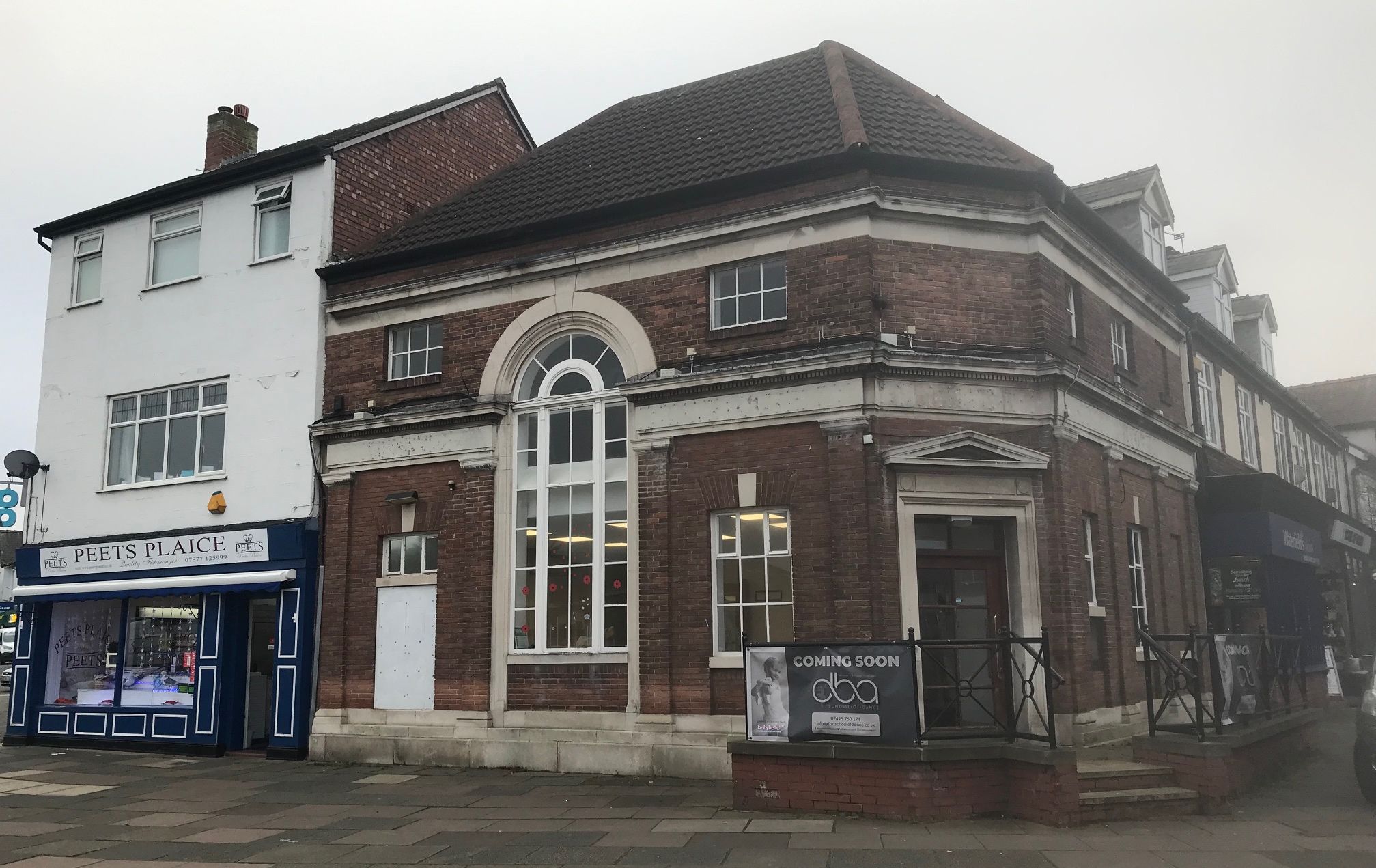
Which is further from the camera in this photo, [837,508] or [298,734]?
[298,734]

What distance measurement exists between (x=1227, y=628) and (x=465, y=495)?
1406cm

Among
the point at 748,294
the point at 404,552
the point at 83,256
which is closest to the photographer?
the point at 748,294

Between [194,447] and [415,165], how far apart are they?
6.31m

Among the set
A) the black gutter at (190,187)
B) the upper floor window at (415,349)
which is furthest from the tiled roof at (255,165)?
the upper floor window at (415,349)

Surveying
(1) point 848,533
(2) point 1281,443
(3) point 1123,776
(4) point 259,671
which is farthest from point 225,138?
(2) point 1281,443

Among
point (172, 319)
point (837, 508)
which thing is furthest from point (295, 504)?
point (837, 508)

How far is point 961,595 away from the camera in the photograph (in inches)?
509

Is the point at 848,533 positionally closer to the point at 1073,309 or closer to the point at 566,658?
the point at 566,658

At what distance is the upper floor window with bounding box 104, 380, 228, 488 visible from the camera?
1781 centimetres

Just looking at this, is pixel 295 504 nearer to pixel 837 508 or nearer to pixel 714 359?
pixel 714 359

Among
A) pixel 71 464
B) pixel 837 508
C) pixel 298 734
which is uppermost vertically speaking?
pixel 71 464

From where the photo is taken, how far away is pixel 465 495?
15.2 meters

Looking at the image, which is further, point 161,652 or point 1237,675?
point 161,652

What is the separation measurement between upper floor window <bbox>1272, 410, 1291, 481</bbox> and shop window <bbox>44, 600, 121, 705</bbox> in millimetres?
25537
